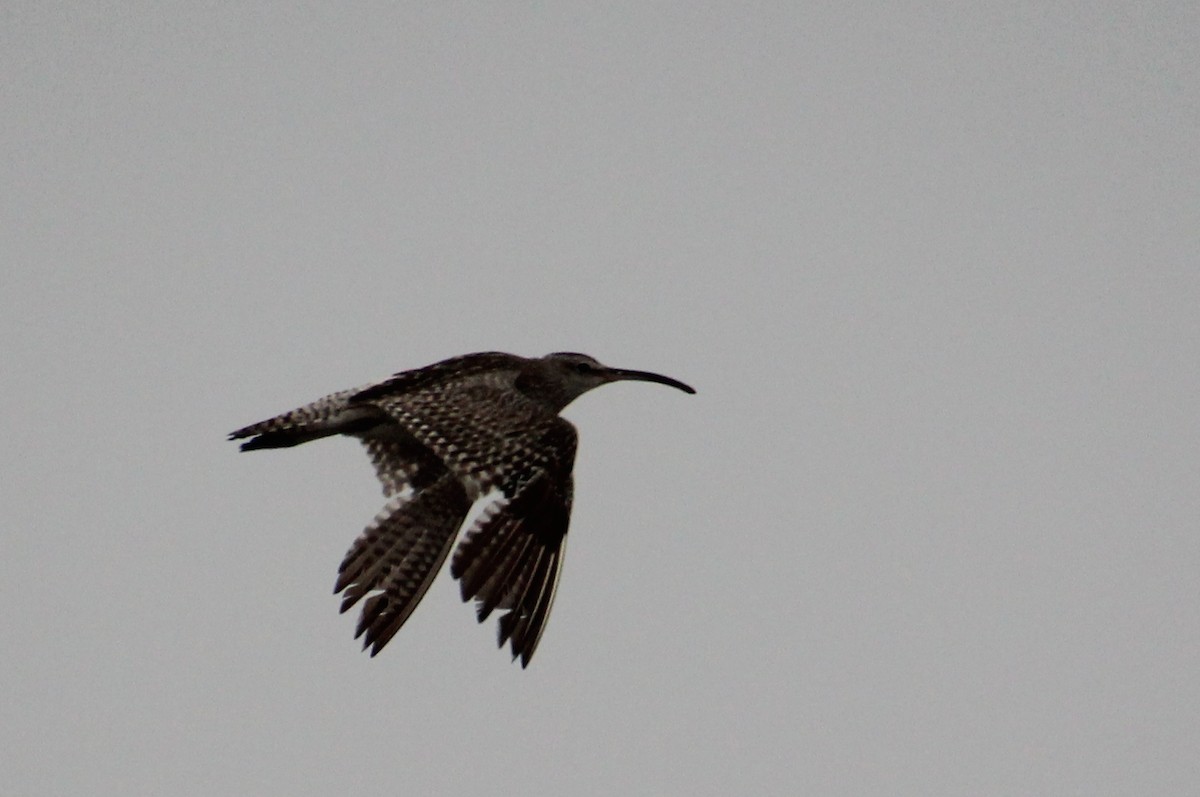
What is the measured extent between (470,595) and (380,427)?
Answer: 3170mm

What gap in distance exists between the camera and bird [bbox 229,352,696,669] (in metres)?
11.9

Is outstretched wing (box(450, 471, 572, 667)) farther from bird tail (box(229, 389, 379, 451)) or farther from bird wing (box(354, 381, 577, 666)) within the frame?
bird tail (box(229, 389, 379, 451))

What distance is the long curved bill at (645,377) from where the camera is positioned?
53.2 ft

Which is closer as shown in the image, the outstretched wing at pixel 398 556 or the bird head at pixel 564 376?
the outstretched wing at pixel 398 556

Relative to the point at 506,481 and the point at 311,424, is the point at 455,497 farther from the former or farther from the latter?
the point at 311,424

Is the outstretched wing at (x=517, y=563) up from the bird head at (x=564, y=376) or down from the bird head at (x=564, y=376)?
down

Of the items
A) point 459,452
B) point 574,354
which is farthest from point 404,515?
point 574,354

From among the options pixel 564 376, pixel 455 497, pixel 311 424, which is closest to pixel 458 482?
pixel 455 497

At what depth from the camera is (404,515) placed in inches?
522

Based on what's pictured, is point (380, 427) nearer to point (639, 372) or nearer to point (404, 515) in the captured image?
point (404, 515)

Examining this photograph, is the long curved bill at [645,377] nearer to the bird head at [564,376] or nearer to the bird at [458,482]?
the bird head at [564,376]

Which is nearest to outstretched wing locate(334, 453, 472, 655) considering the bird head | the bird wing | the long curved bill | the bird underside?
the bird underside

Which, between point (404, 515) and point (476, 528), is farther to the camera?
point (404, 515)

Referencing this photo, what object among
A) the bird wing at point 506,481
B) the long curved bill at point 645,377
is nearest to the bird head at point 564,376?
the long curved bill at point 645,377
